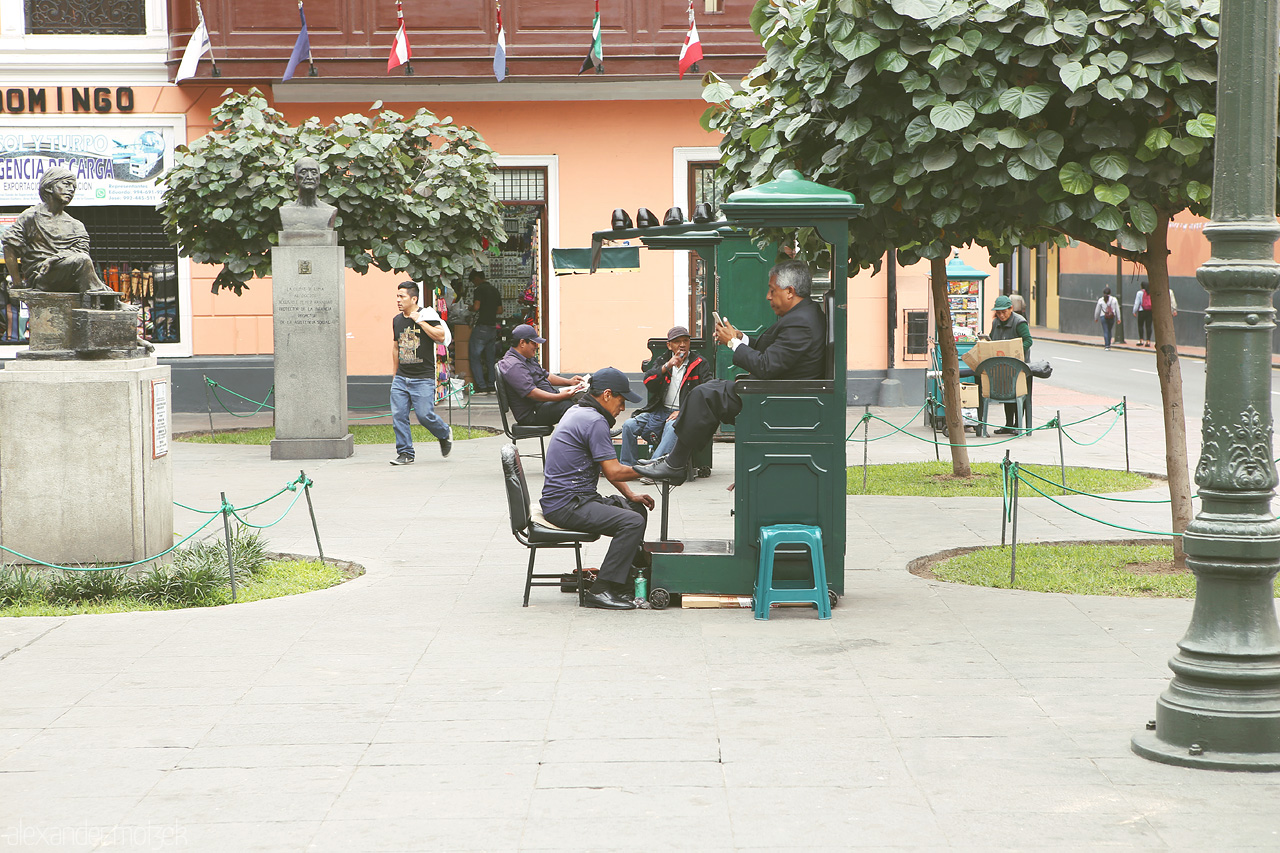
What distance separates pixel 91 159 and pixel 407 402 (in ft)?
28.6

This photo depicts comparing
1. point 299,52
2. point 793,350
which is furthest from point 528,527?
point 299,52

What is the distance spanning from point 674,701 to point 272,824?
199 centimetres

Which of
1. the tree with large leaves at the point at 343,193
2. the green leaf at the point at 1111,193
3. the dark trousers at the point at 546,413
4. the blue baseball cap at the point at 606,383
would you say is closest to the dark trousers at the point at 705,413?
the blue baseball cap at the point at 606,383

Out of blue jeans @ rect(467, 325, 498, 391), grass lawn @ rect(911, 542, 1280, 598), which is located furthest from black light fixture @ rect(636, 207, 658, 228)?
blue jeans @ rect(467, 325, 498, 391)

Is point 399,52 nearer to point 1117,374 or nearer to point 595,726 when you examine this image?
point 595,726

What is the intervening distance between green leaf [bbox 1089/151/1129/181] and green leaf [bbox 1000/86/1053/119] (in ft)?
1.53

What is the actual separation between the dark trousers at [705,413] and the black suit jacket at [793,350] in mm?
207

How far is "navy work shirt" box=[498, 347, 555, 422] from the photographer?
1309 cm

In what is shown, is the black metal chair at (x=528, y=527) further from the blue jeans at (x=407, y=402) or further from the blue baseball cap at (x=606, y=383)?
the blue jeans at (x=407, y=402)

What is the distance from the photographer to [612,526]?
7891mm

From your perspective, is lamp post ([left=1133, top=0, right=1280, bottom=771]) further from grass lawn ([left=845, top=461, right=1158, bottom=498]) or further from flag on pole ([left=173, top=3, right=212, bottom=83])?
flag on pole ([left=173, top=3, right=212, bottom=83])

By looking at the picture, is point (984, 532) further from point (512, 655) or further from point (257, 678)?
point (257, 678)

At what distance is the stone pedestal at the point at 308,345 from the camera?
15.1 metres

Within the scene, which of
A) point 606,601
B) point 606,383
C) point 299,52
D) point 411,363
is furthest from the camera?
point 299,52
